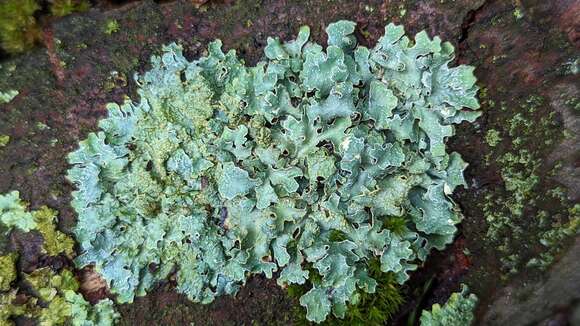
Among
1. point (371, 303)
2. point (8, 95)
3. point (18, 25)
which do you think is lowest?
point (371, 303)

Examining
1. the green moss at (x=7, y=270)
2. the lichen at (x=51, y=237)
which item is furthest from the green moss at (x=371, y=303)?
the green moss at (x=7, y=270)

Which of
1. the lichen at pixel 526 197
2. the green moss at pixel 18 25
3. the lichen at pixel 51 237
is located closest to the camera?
the lichen at pixel 526 197

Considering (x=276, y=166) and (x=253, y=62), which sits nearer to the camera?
(x=276, y=166)

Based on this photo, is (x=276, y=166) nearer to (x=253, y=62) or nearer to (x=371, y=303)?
(x=253, y=62)

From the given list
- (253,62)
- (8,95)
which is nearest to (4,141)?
(8,95)

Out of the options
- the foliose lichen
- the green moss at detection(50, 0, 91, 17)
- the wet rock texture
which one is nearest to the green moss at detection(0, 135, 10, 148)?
the wet rock texture

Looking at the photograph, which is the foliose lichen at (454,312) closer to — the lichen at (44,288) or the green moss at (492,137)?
the green moss at (492,137)
